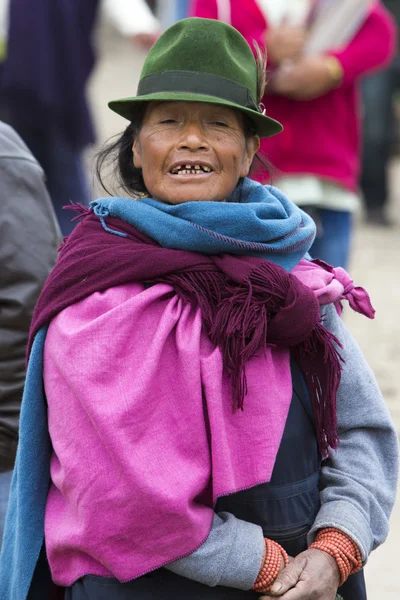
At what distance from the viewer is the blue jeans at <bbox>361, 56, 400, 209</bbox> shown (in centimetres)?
891

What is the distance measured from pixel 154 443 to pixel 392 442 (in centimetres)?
58

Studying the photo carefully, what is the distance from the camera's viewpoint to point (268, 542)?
215 centimetres

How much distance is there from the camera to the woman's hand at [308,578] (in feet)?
6.95

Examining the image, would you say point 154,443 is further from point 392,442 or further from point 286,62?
point 286,62

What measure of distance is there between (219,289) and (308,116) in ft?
8.51

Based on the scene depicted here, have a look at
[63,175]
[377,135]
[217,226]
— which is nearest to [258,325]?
[217,226]

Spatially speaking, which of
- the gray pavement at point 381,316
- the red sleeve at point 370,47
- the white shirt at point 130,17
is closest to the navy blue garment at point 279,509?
the gray pavement at point 381,316

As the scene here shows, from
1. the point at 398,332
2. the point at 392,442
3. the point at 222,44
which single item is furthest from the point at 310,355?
the point at 398,332

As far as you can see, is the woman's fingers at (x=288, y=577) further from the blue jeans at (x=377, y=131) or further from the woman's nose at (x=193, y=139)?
the blue jeans at (x=377, y=131)

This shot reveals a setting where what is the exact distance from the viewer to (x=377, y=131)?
8945 mm

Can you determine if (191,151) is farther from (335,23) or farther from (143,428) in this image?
(335,23)

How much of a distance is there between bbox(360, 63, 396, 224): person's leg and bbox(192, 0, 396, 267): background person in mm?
4247

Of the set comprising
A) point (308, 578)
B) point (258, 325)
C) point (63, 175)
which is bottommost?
point (63, 175)

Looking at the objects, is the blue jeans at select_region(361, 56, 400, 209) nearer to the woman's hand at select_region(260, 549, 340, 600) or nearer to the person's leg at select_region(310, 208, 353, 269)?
the person's leg at select_region(310, 208, 353, 269)
